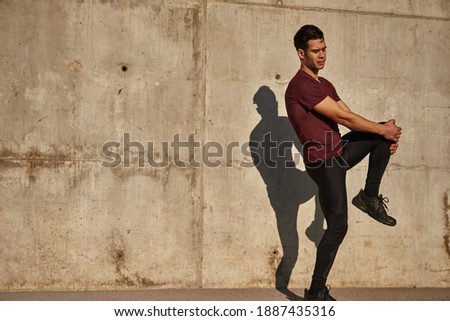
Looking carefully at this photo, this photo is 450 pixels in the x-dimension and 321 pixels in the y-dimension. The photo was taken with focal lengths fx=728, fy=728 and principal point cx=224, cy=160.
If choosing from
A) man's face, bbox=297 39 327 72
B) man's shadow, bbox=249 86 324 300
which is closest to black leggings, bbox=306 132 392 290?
man's face, bbox=297 39 327 72

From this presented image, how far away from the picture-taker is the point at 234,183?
595 cm

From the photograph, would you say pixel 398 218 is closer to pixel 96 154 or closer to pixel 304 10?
pixel 304 10

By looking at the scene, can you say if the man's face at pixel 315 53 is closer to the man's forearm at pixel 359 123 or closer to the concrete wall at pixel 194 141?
the man's forearm at pixel 359 123

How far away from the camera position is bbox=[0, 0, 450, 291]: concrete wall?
5.62 meters

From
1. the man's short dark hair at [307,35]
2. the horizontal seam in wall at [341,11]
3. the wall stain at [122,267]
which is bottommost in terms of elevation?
the wall stain at [122,267]

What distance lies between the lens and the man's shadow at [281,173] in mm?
6020

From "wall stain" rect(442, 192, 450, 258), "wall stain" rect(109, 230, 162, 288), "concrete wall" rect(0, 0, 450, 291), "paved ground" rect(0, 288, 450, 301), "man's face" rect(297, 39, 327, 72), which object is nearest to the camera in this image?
"man's face" rect(297, 39, 327, 72)

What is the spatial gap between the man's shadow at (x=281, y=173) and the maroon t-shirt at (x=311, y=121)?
39.8 inches

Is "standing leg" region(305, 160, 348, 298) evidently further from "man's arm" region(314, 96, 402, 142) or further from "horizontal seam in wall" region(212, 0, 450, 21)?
"horizontal seam in wall" region(212, 0, 450, 21)

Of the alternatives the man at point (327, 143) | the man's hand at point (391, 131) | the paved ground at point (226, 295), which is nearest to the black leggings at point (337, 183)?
the man at point (327, 143)

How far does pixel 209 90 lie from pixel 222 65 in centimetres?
23

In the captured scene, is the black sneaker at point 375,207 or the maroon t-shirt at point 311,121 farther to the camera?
the black sneaker at point 375,207
